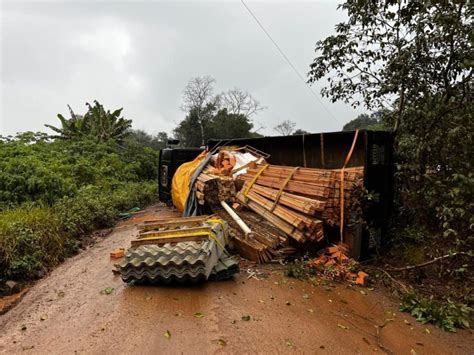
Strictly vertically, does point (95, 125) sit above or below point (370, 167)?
above

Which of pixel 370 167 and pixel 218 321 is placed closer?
pixel 218 321

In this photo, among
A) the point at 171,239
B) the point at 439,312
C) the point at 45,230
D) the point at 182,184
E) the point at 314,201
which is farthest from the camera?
the point at 182,184

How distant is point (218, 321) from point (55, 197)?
6.32 metres

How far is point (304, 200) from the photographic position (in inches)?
193

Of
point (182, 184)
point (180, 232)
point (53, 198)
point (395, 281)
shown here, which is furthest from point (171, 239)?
point (53, 198)

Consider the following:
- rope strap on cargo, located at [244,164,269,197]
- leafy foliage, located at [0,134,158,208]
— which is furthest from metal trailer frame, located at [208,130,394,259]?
leafy foliage, located at [0,134,158,208]

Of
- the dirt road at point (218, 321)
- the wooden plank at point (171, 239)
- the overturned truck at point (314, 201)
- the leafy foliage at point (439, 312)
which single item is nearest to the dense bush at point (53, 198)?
the dirt road at point (218, 321)

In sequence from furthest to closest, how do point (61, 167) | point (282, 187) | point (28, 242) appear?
point (61, 167), point (282, 187), point (28, 242)

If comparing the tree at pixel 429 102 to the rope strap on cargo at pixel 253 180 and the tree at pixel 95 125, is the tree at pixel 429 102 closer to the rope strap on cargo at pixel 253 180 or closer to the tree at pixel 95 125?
the rope strap on cargo at pixel 253 180

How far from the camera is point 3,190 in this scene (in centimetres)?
746

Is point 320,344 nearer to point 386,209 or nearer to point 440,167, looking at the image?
point 386,209

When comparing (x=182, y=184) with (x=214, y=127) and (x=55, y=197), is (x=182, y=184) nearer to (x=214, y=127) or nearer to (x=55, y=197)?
(x=55, y=197)

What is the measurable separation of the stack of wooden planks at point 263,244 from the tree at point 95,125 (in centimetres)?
1471

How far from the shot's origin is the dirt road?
9.48 feet
